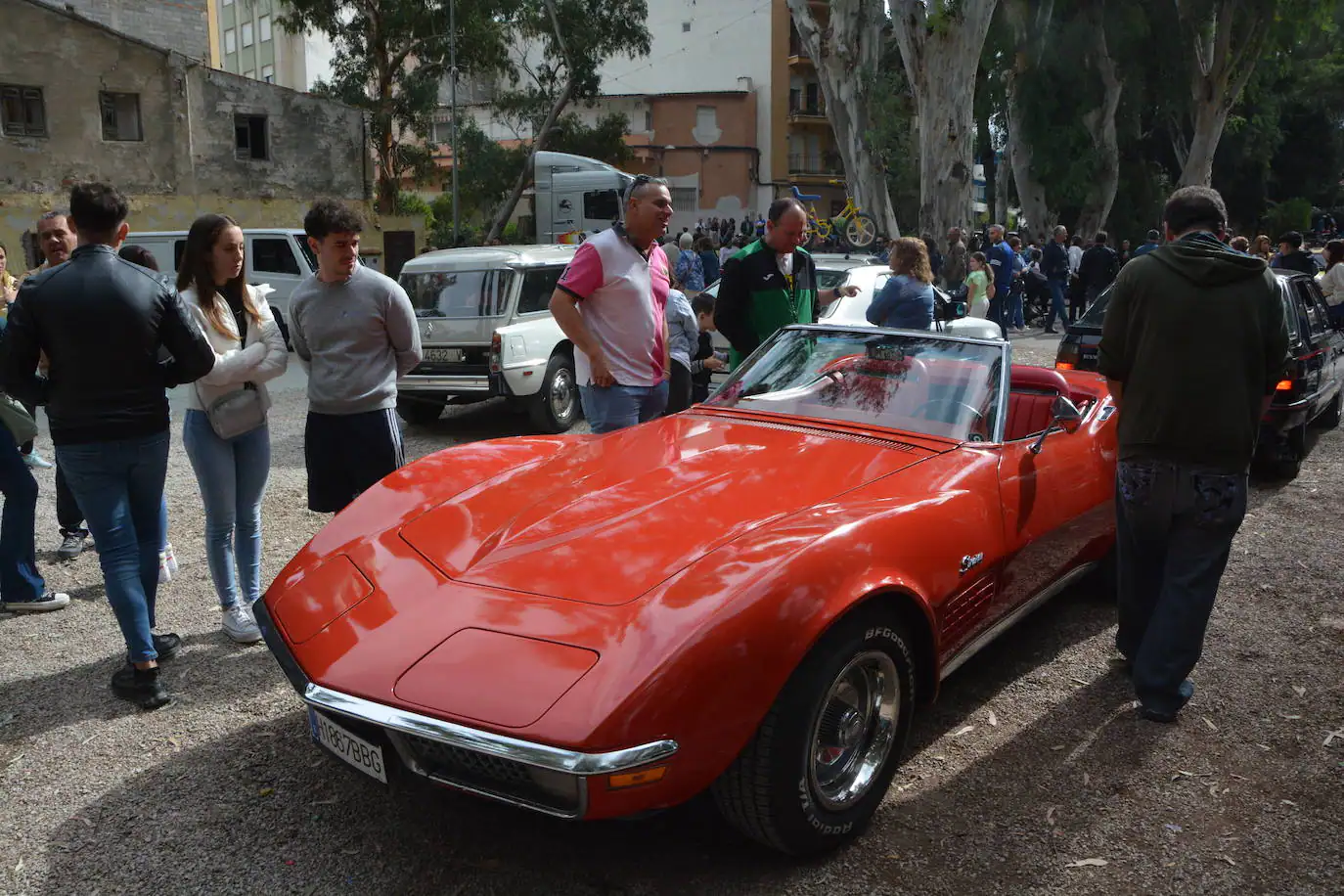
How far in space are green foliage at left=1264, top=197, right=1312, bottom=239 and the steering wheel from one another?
4431cm

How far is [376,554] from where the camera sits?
338 cm

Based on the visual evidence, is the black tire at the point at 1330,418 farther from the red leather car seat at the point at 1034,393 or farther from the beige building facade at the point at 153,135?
the beige building facade at the point at 153,135

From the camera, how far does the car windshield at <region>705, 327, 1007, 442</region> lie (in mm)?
4160

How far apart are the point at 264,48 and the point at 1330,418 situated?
64.4 meters

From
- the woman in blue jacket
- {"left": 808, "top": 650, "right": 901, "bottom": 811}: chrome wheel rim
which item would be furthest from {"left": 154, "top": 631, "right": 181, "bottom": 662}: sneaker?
the woman in blue jacket

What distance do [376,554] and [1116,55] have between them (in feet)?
112

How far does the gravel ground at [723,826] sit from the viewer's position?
9.71ft

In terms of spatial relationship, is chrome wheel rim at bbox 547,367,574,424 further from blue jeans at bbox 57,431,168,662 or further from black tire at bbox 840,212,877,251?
black tire at bbox 840,212,877,251

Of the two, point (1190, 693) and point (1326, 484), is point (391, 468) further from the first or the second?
point (1326, 484)

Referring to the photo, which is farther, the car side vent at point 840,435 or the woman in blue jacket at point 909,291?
the woman in blue jacket at point 909,291

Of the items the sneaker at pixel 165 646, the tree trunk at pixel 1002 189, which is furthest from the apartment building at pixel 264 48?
the sneaker at pixel 165 646

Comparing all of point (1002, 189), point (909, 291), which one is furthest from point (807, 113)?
point (909, 291)

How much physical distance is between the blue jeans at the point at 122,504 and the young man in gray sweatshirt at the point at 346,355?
64cm

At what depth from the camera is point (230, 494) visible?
4547mm
